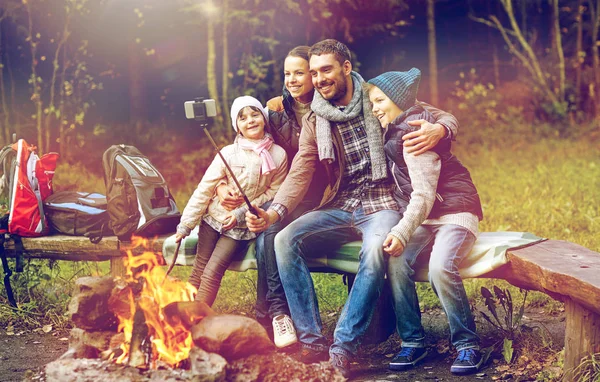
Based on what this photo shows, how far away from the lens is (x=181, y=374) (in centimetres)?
378

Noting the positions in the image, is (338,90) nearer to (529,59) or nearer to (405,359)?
(405,359)

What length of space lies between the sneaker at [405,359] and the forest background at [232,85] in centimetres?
315

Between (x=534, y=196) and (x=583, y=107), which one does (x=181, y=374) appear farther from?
(x=583, y=107)

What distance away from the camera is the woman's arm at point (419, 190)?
14.2ft

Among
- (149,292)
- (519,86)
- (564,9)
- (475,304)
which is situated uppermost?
(564,9)

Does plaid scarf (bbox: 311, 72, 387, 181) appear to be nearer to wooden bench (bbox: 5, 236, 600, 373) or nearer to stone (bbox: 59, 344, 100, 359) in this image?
wooden bench (bbox: 5, 236, 600, 373)

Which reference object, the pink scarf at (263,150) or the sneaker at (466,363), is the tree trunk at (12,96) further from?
the sneaker at (466,363)

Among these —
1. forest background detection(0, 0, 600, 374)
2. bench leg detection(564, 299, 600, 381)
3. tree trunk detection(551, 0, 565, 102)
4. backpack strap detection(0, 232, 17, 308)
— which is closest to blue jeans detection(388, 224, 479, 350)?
bench leg detection(564, 299, 600, 381)

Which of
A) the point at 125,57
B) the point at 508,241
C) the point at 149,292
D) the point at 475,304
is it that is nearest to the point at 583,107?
the point at 125,57

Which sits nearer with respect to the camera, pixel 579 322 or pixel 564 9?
pixel 579 322

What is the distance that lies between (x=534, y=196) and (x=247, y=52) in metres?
4.39

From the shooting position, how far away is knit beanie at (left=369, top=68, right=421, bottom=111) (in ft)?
14.8

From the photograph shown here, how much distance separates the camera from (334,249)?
187 inches

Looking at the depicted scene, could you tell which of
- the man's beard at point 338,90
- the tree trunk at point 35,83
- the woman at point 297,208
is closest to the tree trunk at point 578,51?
the tree trunk at point 35,83
